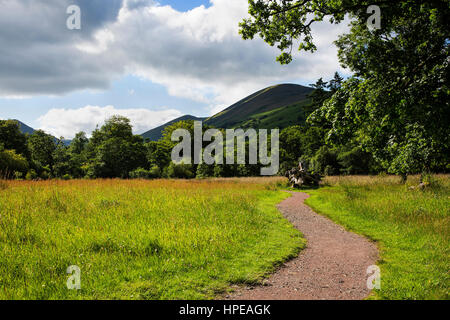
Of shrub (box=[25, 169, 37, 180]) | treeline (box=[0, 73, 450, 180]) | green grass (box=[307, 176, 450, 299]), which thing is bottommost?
green grass (box=[307, 176, 450, 299])

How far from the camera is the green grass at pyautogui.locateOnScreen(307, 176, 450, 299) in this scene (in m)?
4.95

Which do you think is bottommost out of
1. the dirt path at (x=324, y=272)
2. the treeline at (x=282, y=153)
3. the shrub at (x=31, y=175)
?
the dirt path at (x=324, y=272)

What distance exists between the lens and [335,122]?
938 centimetres

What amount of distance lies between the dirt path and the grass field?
1.34 ft

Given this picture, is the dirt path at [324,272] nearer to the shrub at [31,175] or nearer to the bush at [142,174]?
the shrub at [31,175]

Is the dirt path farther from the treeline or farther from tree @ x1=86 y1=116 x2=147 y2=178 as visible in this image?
tree @ x1=86 y1=116 x2=147 y2=178

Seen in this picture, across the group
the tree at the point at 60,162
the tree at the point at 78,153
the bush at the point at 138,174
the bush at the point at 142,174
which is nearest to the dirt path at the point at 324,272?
the bush at the point at 142,174

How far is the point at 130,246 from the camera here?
6402 mm

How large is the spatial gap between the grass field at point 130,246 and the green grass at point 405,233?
255cm

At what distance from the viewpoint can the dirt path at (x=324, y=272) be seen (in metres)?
4.76

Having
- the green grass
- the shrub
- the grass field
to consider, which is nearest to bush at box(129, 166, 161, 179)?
the shrub
